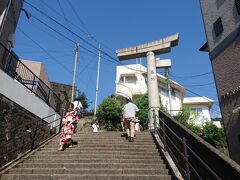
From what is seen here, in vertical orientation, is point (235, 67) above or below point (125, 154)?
above

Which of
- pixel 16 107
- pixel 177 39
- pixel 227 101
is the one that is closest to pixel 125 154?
pixel 16 107

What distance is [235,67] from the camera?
10.5 metres

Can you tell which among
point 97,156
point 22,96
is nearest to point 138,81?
point 22,96

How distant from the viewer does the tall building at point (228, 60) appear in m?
10.2

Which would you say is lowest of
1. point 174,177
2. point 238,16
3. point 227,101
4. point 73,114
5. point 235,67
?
point 174,177

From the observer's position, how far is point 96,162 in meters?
6.71

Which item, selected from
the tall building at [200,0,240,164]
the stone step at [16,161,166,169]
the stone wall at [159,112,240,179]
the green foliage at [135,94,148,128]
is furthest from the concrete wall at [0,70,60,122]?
the green foliage at [135,94,148,128]

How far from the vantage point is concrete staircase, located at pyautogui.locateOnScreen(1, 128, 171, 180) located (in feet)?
18.4

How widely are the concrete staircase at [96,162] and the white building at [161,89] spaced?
22.3m

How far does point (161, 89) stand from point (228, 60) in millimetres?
23515

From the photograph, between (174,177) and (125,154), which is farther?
(125,154)

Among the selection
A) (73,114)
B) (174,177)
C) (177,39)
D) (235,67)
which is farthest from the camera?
(177,39)

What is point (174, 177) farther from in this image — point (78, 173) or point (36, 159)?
point (36, 159)

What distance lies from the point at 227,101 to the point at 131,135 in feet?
16.1
